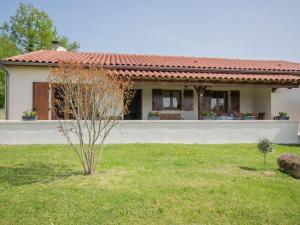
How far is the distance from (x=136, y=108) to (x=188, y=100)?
311 cm

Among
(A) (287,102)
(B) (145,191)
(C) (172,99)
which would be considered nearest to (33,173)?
(B) (145,191)

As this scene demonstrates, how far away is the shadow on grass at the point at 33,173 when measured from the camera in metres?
7.00

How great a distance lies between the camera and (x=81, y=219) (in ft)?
16.7

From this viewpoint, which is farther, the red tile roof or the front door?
the front door

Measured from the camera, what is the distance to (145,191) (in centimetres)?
634

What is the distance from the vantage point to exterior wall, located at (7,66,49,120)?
553 inches

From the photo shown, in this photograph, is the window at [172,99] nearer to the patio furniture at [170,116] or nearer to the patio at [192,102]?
the patio at [192,102]

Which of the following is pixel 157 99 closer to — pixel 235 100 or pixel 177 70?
pixel 177 70

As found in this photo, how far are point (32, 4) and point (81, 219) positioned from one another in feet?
132

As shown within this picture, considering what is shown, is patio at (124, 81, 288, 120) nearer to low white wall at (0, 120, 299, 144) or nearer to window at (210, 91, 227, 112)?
window at (210, 91, 227, 112)

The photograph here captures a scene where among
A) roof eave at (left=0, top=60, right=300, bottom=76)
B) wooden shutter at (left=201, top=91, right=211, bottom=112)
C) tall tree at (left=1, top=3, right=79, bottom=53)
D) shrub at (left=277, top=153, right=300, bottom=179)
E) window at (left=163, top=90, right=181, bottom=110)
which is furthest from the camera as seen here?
tall tree at (left=1, top=3, right=79, bottom=53)

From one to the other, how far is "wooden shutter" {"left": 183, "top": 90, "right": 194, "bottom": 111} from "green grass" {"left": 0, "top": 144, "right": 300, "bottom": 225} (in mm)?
7519

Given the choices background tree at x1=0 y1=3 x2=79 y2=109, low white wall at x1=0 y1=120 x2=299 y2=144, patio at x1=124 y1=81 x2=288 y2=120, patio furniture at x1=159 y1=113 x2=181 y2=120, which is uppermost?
background tree at x1=0 y1=3 x2=79 y2=109

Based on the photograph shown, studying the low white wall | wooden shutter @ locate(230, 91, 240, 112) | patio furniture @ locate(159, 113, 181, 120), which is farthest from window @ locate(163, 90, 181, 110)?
the low white wall
